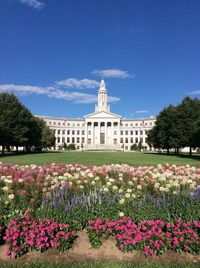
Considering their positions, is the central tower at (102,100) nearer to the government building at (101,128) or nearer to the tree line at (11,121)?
the government building at (101,128)

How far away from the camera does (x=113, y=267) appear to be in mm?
5039

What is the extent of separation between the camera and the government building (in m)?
136

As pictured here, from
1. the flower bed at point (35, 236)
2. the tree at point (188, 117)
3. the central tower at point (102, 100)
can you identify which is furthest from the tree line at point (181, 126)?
the central tower at point (102, 100)

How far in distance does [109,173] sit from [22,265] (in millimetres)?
6423

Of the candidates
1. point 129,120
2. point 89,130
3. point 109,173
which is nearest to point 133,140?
point 129,120

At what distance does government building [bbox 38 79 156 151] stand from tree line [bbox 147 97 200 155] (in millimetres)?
69980

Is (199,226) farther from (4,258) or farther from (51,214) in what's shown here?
(4,258)

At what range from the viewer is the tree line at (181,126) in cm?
4595

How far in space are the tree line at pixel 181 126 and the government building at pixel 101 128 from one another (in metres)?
70.0

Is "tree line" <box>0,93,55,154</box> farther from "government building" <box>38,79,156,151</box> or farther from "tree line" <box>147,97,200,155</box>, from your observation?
"government building" <box>38,79,156,151</box>

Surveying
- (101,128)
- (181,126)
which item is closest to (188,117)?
(181,126)

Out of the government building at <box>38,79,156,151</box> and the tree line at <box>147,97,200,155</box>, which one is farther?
the government building at <box>38,79,156,151</box>

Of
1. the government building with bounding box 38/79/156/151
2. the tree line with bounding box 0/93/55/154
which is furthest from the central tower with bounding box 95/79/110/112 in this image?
the tree line with bounding box 0/93/55/154

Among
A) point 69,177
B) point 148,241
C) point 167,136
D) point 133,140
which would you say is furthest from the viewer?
point 133,140
